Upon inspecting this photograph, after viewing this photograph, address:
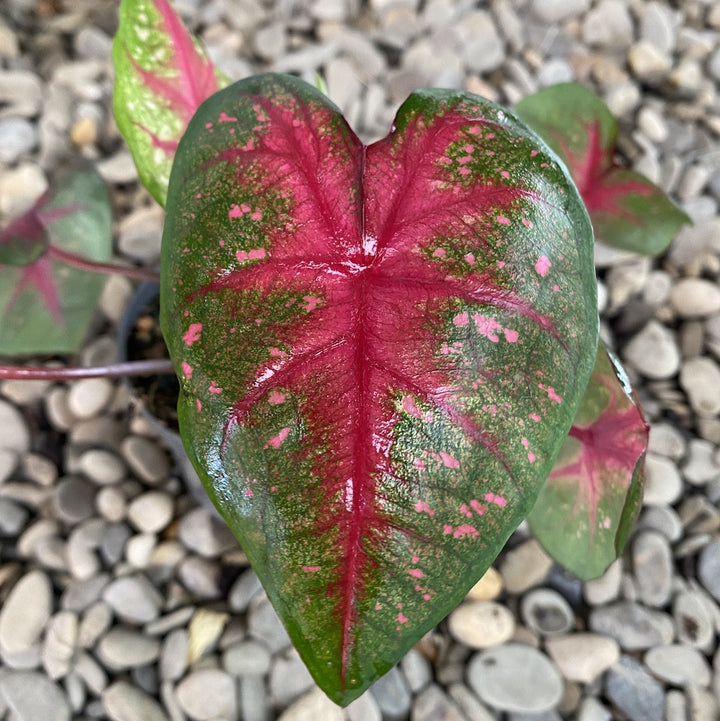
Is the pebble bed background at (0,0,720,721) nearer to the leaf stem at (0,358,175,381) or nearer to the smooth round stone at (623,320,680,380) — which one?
the smooth round stone at (623,320,680,380)


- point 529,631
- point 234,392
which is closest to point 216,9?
point 234,392

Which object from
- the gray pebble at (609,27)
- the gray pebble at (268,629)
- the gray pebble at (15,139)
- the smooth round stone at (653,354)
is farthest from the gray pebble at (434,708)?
the gray pebble at (609,27)

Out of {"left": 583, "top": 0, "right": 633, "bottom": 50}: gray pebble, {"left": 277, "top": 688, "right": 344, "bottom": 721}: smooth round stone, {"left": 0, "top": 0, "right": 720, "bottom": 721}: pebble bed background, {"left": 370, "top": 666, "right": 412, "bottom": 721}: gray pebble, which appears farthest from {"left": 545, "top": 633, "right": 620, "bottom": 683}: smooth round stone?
{"left": 583, "top": 0, "right": 633, "bottom": 50}: gray pebble

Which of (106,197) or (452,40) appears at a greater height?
(452,40)

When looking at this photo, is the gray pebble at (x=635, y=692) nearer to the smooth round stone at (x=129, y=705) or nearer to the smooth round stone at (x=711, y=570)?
the smooth round stone at (x=711, y=570)

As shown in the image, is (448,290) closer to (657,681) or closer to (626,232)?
(626,232)

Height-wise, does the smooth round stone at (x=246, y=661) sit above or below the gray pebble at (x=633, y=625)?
below

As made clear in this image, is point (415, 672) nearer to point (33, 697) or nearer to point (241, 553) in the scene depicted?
point (241, 553)

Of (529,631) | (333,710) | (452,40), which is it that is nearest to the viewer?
(333,710)
